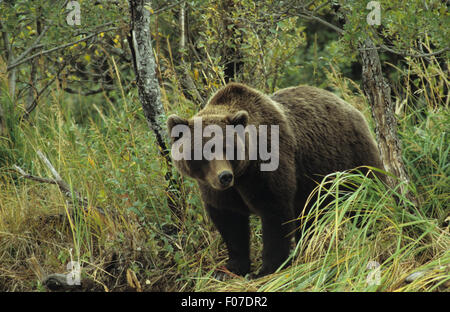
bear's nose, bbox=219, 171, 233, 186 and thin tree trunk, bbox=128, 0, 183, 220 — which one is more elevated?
thin tree trunk, bbox=128, 0, 183, 220

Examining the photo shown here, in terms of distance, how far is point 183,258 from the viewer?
4480 millimetres

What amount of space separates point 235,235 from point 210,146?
0.95m

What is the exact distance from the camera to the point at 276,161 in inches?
168

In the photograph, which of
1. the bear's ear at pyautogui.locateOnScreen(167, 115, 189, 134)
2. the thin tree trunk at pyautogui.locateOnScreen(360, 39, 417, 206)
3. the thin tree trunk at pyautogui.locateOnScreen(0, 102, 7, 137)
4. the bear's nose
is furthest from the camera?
the thin tree trunk at pyautogui.locateOnScreen(0, 102, 7, 137)

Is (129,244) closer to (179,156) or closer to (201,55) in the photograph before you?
(179,156)

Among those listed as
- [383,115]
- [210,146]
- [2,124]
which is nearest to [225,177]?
[210,146]

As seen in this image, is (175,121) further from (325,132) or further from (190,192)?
(325,132)

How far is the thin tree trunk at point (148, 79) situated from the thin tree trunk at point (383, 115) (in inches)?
67.9

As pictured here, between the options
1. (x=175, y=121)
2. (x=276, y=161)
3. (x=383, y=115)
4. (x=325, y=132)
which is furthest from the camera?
(x=325, y=132)

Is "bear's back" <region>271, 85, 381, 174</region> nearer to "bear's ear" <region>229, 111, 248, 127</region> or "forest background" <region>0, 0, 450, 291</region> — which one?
"forest background" <region>0, 0, 450, 291</region>

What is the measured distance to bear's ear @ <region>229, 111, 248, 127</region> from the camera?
4.00 metres

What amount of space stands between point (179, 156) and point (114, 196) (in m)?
1.04

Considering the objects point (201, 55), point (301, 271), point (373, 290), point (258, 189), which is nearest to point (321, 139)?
point (258, 189)

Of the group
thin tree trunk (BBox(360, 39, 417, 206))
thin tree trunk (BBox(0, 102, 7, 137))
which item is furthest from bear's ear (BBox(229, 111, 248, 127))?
thin tree trunk (BBox(0, 102, 7, 137))
